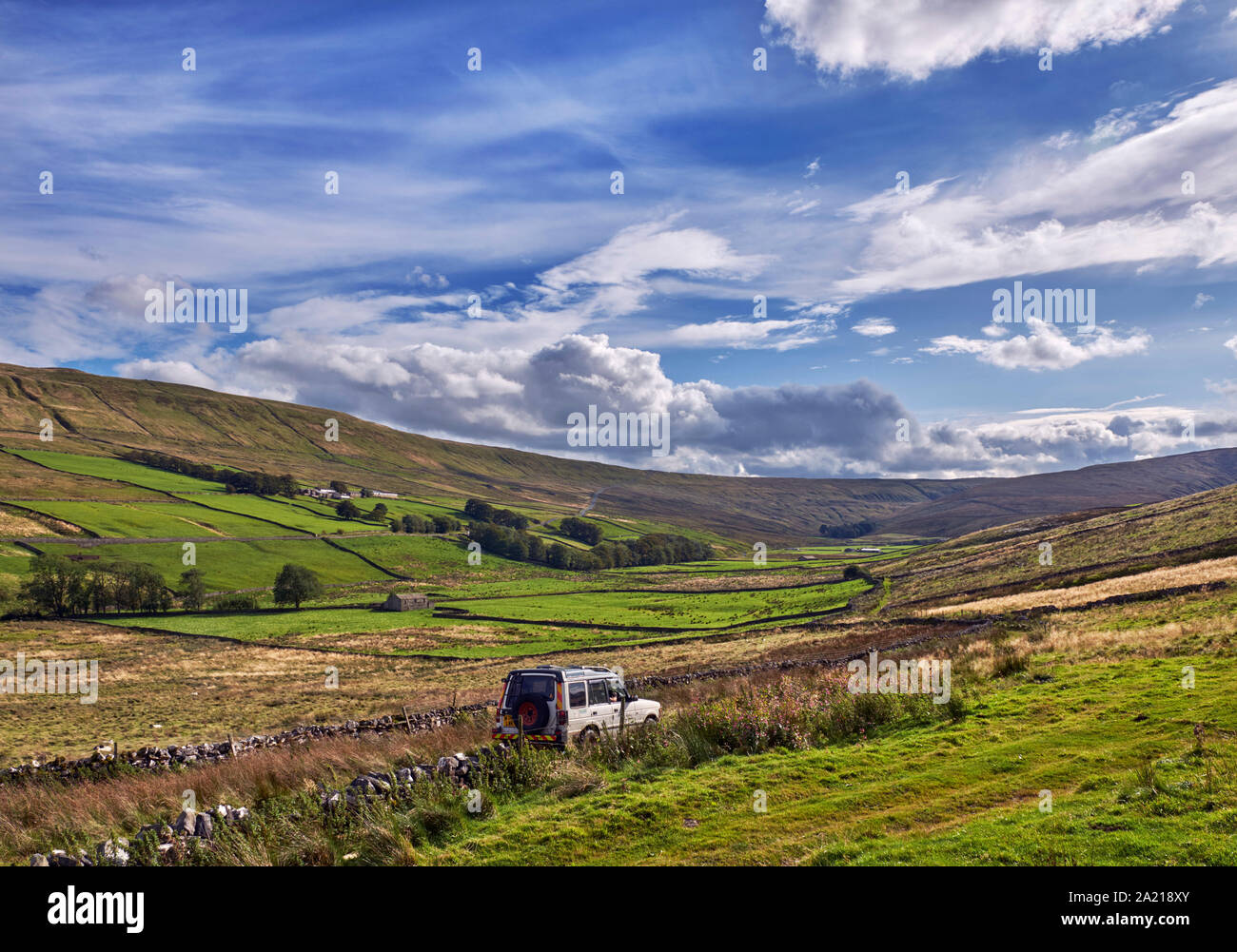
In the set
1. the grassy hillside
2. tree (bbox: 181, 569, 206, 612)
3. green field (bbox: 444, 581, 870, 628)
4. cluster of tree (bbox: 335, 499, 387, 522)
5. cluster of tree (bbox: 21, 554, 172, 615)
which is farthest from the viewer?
cluster of tree (bbox: 335, 499, 387, 522)

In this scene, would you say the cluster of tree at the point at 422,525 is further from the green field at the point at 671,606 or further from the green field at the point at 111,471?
the green field at the point at 671,606

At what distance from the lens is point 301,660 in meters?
64.7

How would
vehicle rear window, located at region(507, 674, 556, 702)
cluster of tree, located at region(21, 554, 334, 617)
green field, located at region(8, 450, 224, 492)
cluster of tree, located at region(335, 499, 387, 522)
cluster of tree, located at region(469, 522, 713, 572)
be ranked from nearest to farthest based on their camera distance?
vehicle rear window, located at region(507, 674, 556, 702), cluster of tree, located at region(21, 554, 334, 617), cluster of tree, located at region(469, 522, 713, 572), green field, located at region(8, 450, 224, 492), cluster of tree, located at region(335, 499, 387, 522)

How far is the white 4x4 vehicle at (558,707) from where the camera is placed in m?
16.9

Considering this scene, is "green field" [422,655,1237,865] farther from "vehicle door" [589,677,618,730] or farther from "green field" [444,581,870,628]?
"green field" [444,581,870,628]

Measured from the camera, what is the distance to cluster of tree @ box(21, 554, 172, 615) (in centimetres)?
9156

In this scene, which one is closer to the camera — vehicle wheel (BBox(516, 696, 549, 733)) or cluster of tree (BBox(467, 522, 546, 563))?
vehicle wheel (BBox(516, 696, 549, 733))

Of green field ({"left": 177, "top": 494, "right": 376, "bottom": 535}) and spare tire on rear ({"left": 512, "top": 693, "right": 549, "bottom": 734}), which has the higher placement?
green field ({"left": 177, "top": 494, "right": 376, "bottom": 535})

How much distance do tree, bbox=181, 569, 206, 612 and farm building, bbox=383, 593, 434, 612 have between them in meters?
27.3

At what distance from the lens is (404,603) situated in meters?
103

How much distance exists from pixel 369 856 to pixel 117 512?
169 metres

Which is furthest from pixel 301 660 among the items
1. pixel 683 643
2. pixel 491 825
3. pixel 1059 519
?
pixel 1059 519

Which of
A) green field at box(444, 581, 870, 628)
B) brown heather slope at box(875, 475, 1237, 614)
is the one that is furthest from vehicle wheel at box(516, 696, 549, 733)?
green field at box(444, 581, 870, 628)
